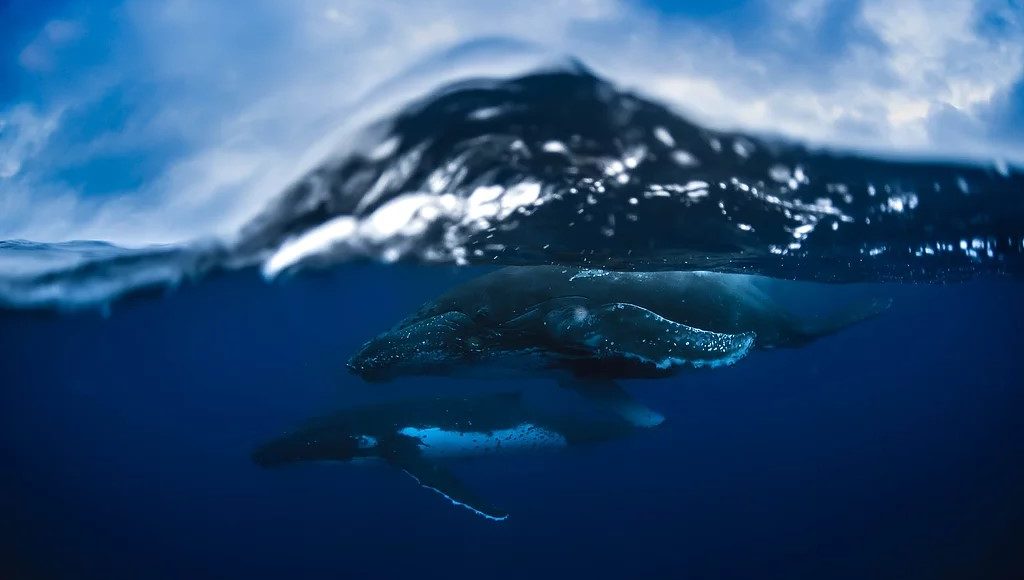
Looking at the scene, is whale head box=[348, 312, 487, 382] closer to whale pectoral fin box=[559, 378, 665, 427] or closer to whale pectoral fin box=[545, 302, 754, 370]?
whale pectoral fin box=[545, 302, 754, 370]

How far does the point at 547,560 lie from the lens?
33281 mm

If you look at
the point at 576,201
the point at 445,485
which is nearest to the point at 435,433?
the point at 445,485

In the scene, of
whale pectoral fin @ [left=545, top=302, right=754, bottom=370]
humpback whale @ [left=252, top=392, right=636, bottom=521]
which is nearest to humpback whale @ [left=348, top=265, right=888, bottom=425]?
whale pectoral fin @ [left=545, top=302, right=754, bottom=370]

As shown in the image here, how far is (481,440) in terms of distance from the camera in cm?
1527

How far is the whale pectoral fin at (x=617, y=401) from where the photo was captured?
855cm

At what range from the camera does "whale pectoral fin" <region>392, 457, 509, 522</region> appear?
11.3 m

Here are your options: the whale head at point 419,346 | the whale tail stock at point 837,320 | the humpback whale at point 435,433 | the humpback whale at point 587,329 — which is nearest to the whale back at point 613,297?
the humpback whale at point 587,329

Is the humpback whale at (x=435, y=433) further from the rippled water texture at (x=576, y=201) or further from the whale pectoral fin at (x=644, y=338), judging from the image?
the whale pectoral fin at (x=644, y=338)

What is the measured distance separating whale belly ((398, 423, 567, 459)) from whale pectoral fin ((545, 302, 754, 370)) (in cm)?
884

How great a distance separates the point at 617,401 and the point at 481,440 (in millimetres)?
7459

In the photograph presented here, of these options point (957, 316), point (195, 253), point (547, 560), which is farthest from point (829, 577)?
point (957, 316)

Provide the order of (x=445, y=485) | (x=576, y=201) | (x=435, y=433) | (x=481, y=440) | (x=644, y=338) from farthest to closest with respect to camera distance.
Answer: (x=481, y=440), (x=435, y=433), (x=445, y=485), (x=576, y=201), (x=644, y=338)

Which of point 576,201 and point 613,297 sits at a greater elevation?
point 576,201

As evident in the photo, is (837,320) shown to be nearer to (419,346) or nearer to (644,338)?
(644,338)
